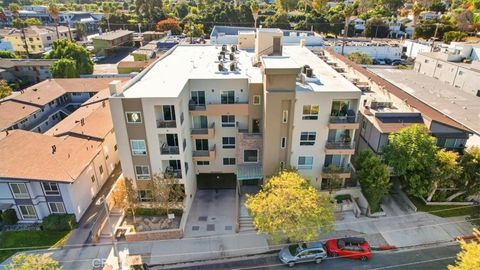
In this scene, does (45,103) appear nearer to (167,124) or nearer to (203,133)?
(167,124)

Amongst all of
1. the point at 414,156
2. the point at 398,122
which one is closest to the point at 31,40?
the point at 398,122

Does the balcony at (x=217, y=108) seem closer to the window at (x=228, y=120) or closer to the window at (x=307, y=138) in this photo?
the window at (x=228, y=120)

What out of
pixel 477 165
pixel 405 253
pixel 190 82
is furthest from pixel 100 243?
pixel 477 165

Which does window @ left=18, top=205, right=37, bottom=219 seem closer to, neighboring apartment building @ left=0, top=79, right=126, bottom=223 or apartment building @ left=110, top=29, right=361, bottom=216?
neighboring apartment building @ left=0, top=79, right=126, bottom=223

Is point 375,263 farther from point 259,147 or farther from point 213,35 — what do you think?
point 213,35

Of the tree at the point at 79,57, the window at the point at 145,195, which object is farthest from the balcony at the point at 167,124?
the tree at the point at 79,57
